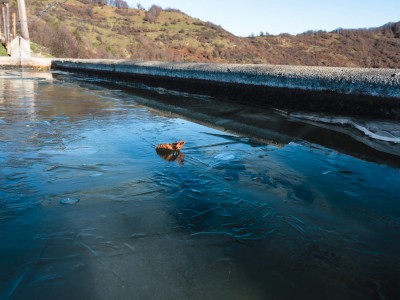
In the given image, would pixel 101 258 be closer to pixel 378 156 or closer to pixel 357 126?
pixel 378 156

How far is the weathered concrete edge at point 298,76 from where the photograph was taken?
2.73 meters

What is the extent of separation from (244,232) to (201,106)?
10.6 feet

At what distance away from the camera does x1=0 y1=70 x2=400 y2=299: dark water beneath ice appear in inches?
33.7

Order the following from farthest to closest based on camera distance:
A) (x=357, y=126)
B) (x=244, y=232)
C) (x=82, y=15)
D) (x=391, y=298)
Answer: (x=82, y=15), (x=357, y=126), (x=244, y=232), (x=391, y=298)

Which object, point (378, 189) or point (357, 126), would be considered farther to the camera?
point (357, 126)

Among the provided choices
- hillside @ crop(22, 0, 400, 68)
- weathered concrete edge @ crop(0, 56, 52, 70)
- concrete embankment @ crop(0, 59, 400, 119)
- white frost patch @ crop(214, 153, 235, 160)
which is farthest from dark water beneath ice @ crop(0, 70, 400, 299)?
weathered concrete edge @ crop(0, 56, 52, 70)

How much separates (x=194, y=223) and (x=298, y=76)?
9.51ft

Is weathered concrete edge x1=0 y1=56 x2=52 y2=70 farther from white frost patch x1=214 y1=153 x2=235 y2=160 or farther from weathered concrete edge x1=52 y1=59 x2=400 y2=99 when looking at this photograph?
white frost patch x1=214 y1=153 x2=235 y2=160

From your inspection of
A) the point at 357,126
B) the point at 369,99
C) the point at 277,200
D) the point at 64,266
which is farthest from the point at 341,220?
the point at 369,99

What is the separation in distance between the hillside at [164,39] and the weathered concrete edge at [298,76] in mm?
9753

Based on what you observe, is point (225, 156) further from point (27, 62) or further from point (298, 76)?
point (27, 62)

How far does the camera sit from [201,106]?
165 inches

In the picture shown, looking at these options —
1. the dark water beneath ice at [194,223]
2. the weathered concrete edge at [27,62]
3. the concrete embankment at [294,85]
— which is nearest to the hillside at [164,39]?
the weathered concrete edge at [27,62]

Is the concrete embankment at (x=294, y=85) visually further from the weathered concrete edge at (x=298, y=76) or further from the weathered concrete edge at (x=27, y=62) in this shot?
the weathered concrete edge at (x=27, y=62)
